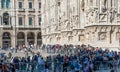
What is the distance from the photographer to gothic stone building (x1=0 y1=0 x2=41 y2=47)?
7806 centimetres

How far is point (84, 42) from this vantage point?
3962cm

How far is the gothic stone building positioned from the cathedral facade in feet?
64.3

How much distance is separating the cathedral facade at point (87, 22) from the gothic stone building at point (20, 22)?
64.3ft

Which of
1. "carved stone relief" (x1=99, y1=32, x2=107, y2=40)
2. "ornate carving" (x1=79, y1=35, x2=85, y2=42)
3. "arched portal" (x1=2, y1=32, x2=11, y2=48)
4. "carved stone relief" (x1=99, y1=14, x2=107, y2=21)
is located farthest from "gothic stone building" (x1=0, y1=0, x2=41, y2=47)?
"carved stone relief" (x1=99, y1=14, x2=107, y2=21)

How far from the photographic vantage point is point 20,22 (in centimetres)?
7981

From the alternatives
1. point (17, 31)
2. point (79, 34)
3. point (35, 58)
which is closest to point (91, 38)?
point (79, 34)

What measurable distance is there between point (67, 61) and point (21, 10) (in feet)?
192

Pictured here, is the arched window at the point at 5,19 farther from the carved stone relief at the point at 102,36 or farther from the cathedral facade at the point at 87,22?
the carved stone relief at the point at 102,36

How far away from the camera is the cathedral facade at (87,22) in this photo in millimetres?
33125

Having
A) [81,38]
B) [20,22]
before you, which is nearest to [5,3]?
[20,22]

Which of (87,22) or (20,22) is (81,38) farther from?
(20,22)

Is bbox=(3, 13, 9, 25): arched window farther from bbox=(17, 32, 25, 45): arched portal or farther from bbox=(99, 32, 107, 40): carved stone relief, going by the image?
bbox=(99, 32, 107, 40): carved stone relief

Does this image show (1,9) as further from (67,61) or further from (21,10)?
(67,61)

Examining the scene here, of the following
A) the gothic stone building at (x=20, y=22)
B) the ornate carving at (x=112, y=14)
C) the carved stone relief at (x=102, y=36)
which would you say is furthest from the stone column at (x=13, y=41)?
the ornate carving at (x=112, y=14)
